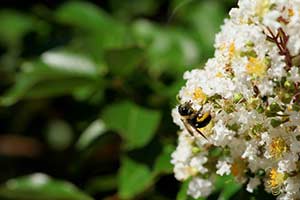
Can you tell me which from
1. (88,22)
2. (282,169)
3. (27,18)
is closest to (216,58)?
→ (282,169)

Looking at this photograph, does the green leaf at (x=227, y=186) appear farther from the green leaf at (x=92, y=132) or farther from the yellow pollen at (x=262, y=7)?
the green leaf at (x=92, y=132)

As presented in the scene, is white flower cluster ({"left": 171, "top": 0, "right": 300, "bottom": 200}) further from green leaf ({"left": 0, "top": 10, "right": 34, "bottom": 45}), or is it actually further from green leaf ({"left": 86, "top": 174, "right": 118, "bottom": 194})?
green leaf ({"left": 0, "top": 10, "right": 34, "bottom": 45})

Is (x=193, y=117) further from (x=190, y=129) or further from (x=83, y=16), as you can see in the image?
(x=83, y=16)

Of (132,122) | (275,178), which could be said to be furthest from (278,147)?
(132,122)

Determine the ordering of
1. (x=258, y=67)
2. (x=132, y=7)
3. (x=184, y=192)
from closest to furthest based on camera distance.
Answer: (x=258, y=67) → (x=184, y=192) → (x=132, y=7)

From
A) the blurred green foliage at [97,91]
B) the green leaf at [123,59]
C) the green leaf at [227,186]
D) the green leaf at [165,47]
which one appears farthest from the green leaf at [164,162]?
the green leaf at [165,47]

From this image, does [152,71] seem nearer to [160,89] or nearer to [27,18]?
[160,89]

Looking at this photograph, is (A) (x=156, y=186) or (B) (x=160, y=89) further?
(B) (x=160, y=89)
